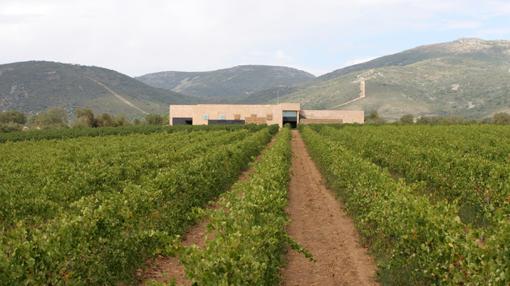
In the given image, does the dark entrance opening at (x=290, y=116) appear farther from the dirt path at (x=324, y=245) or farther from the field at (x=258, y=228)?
the dirt path at (x=324, y=245)

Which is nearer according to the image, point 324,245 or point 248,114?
point 324,245

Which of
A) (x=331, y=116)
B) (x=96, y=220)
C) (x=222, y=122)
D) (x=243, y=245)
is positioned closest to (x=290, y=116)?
(x=331, y=116)

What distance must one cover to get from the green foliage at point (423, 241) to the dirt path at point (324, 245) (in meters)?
0.41

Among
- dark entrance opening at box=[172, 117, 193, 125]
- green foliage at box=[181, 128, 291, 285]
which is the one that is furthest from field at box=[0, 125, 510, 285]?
dark entrance opening at box=[172, 117, 193, 125]

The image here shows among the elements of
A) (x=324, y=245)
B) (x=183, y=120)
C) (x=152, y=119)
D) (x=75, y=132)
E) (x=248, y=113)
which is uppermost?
(x=248, y=113)

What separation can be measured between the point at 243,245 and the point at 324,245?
20.1 ft

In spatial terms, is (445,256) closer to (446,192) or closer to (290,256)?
(290,256)

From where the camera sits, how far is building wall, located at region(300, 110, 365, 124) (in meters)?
105

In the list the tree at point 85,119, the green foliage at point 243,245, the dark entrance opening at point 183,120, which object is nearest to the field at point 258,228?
the green foliage at point 243,245

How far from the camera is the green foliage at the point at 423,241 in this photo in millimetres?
7555

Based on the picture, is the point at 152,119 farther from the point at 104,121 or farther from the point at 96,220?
the point at 96,220

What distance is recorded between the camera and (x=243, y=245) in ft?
27.4

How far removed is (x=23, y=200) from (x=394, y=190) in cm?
1012

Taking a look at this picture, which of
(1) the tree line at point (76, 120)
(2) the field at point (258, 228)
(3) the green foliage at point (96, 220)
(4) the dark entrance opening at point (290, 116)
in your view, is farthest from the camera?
(1) the tree line at point (76, 120)
